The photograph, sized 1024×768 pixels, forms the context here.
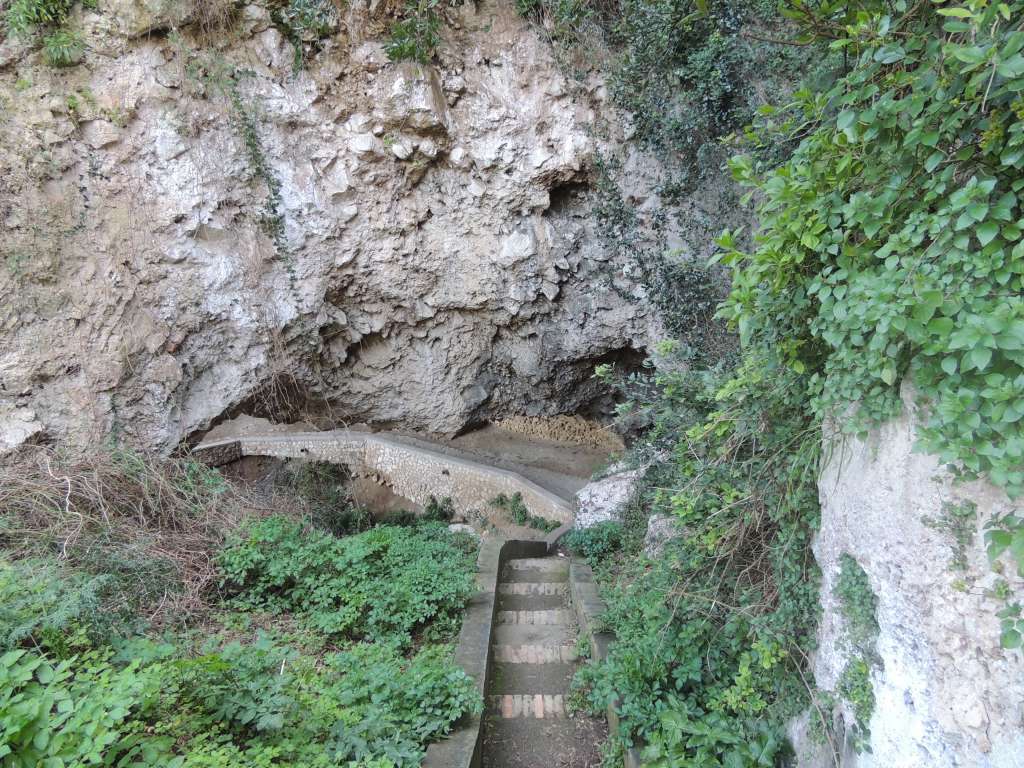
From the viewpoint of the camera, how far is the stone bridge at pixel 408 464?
947 centimetres

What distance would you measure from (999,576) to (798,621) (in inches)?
42.1

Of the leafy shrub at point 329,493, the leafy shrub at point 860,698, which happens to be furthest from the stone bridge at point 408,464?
the leafy shrub at point 860,698

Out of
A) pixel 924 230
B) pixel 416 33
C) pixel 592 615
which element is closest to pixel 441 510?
pixel 592 615

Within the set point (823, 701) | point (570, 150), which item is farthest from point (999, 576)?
point (570, 150)

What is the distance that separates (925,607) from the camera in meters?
1.70

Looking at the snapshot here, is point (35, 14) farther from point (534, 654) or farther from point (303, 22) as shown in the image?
point (534, 654)

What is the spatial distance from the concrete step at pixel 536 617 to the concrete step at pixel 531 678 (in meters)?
0.57

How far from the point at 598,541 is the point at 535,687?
2404 millimetres

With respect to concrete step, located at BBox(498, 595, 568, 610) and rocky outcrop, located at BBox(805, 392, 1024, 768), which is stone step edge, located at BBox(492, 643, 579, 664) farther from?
rocky outcrop, located at BBox(805, 392, 1024, 768)

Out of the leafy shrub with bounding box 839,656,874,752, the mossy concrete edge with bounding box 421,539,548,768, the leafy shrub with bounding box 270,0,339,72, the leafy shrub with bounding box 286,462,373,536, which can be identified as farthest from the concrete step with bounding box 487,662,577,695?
the leafy shrub with bounding box 270,0,339,72

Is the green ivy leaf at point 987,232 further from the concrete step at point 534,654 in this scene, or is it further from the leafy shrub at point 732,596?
the concrete step at point 534,654

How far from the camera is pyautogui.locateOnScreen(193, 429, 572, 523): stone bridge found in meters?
9.47

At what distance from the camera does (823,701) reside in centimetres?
217

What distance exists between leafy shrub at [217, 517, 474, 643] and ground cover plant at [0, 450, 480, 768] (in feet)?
0.05
